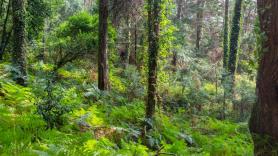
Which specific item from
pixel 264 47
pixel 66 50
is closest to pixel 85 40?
pixel 66 50

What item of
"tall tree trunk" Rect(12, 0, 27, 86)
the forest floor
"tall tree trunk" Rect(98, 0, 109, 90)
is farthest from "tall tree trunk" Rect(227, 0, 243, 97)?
"tall tree trunk" Rect(12, 0, 27, 86)

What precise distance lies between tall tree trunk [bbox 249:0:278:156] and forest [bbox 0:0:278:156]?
0.05 ft

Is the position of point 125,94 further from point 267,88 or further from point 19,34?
point 267,88

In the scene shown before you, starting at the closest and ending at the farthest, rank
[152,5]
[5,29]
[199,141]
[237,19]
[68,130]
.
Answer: [68,130] → [152,5] → [199,141] → [5,29] → [237,19]

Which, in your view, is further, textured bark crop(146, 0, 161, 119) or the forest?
textured bark crop(146, 0, 161, 119)

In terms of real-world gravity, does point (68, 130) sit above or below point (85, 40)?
below

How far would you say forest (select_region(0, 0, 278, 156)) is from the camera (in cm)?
510

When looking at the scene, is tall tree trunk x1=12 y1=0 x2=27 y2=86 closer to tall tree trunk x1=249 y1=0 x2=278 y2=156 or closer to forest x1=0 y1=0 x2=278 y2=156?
forest x1=0 y1=0 x2=278 y2=156

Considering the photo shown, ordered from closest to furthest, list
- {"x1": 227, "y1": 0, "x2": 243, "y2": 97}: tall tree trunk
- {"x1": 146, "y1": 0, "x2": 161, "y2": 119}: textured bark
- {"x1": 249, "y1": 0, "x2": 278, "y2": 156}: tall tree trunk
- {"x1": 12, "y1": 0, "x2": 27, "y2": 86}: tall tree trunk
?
1. {"x1": 249, "y1": 0, "x2": 278, "y2": 156}: tall tree trunk
2. {"x1": 146, "y1": 0, "x2": 161, "y2": 119}: textured bark
3. {"x1": 12, "y1": 0, "x2": 27, "y2": 86}: tall tree trunk
4. {"x1": 227, "y1": 0, "x2": 243, "y2": 97}: tall tree trunk

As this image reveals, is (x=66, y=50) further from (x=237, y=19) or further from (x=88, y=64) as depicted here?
(x=237, y=19)

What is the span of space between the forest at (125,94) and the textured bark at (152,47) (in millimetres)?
22

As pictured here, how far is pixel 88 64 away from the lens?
46.0ft

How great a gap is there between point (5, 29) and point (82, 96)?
5.57 m

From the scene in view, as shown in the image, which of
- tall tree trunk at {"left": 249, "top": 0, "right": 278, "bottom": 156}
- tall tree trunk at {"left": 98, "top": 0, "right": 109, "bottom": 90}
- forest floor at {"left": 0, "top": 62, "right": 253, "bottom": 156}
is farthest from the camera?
tall tree trunk at {"left": 98, "top": 0, "right": 109, "bottom": 90}
